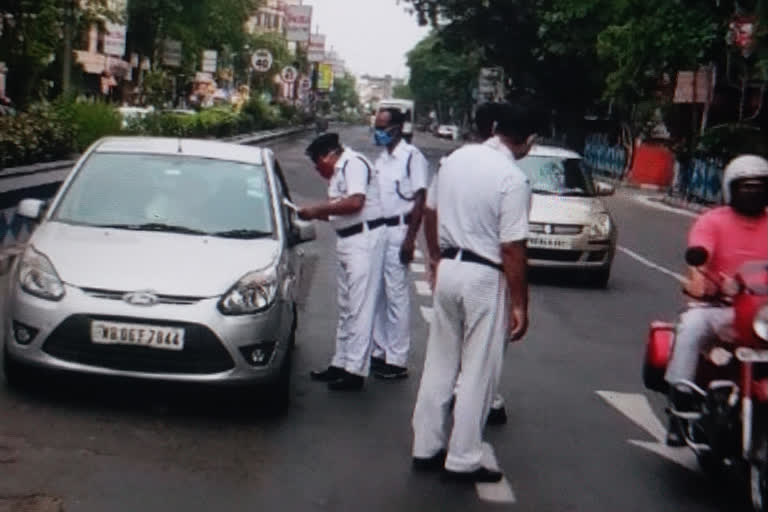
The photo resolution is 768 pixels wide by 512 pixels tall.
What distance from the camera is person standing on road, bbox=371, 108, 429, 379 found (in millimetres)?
8773

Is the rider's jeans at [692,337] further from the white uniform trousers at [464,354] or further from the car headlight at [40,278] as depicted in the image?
the car headlight at [40,278]

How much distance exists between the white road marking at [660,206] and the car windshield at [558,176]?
16539 millimetres

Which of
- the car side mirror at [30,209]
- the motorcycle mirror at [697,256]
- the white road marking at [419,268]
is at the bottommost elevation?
the white road marking at [419,268]

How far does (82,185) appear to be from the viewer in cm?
852

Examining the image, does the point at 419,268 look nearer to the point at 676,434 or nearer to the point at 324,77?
the point at 676,434

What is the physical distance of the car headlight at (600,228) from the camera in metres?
15.7

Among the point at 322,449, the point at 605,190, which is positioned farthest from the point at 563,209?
the point at 322,449

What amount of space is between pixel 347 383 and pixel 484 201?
2.59 meters

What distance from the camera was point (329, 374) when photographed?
8781 millimetres

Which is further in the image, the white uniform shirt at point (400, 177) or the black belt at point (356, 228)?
the white uniform shirt at point (400, 177)

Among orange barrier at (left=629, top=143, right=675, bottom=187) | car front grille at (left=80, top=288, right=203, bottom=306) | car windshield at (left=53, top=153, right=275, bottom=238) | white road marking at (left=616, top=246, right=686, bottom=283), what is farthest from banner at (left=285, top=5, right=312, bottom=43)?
car front grille at (left=80, top=288, right=203, bottom=306)

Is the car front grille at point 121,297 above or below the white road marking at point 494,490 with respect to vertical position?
above

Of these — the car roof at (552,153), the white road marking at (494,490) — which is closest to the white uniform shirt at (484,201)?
the white road marking at (494,490)

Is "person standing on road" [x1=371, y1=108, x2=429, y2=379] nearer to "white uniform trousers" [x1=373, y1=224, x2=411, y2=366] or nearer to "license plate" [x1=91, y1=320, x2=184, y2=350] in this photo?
"white uniform trousers" [x1=373, y1=224, x2=411, y2=366]
